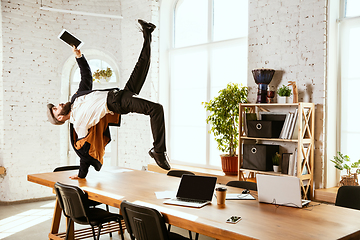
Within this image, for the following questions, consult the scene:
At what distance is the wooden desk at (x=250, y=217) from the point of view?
7.70 ft

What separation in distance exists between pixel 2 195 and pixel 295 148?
517cm

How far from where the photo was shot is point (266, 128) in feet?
15.7

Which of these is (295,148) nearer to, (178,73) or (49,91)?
(178,73)

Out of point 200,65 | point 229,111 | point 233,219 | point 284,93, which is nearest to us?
point 233,219

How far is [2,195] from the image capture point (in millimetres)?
6672

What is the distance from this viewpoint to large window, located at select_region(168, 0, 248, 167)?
6133 mm

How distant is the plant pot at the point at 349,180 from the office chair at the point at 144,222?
262 cm

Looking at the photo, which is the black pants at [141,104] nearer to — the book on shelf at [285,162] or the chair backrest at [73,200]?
the chair backrest at [73,200]

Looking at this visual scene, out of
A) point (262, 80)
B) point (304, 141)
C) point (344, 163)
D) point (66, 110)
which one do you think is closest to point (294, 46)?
point (262, 80)

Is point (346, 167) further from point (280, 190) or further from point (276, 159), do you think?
point (280, 190)

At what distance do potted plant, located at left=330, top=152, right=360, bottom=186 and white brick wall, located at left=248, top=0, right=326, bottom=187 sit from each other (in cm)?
21

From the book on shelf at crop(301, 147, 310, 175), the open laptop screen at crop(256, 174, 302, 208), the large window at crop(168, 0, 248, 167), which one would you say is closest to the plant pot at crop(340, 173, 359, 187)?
the book on shelf at crop(301, 147, 310, 175)

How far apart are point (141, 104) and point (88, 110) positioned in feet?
2.15

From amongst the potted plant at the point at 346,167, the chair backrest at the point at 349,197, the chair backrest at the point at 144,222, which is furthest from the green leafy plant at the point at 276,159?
the chair backrest at the point at 144,222
